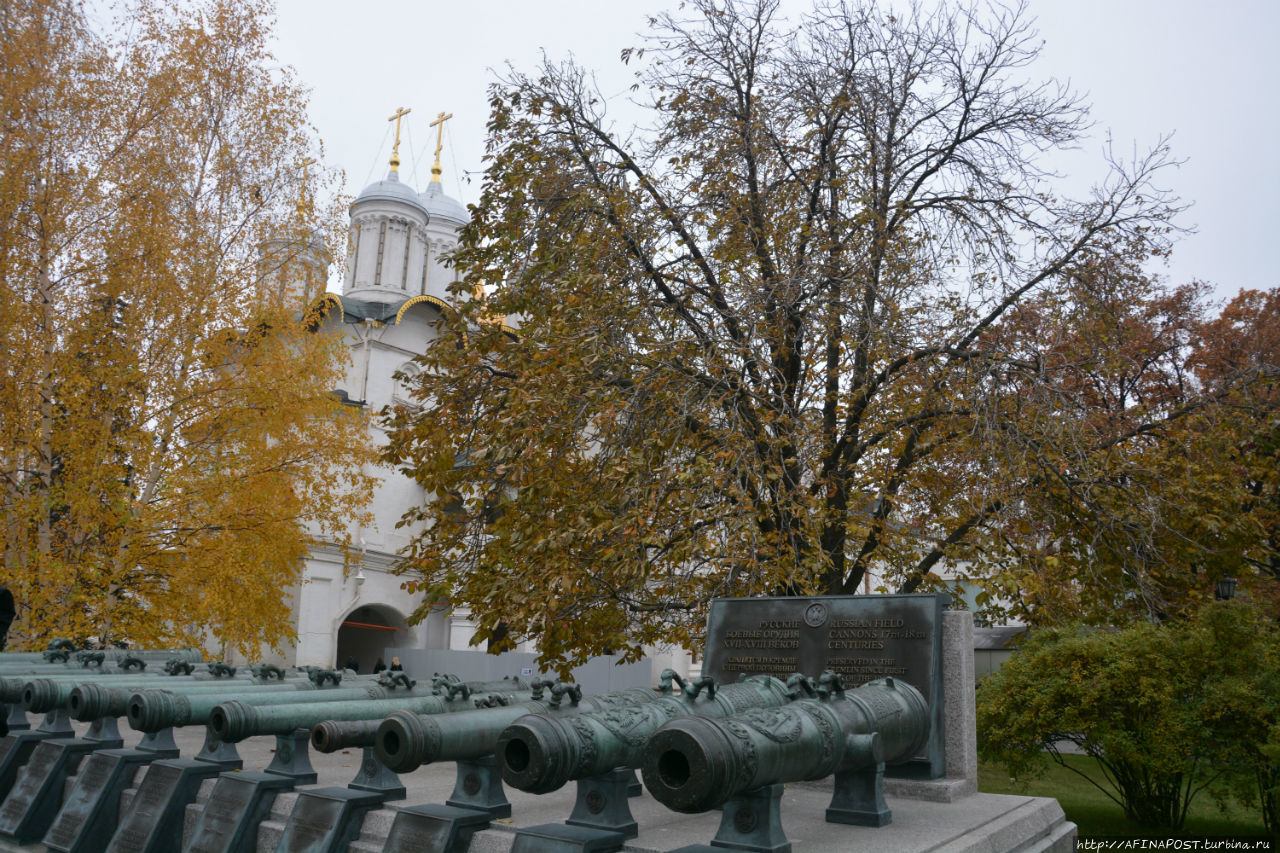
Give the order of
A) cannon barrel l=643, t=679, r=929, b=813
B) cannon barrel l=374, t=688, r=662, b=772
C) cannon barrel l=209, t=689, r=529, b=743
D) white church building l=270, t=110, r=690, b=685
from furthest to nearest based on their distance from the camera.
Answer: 1. white church building l=270, t=110, r=690, b=685
2. cannon barrel l=209, t=689, r=529, b=743
3. cannon barrel l=374, t=688, r=662, b=772
4. cannon barrel l=643, t=679, r=929, b=813

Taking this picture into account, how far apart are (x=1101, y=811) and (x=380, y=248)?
35.8 metres

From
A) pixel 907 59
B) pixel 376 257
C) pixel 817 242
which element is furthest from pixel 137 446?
pixel 376 257

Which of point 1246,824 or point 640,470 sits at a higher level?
point 640,470

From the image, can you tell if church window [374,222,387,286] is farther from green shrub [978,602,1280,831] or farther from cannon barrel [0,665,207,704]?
green shrub [978,602,1280,831]

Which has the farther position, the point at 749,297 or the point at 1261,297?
the point at 1261,297

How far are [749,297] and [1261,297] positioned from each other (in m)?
19.9

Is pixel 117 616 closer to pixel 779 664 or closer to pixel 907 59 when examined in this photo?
pixel 779 664

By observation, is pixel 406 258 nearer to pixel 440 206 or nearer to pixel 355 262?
pixel 355 262

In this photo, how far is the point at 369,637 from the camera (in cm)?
3806

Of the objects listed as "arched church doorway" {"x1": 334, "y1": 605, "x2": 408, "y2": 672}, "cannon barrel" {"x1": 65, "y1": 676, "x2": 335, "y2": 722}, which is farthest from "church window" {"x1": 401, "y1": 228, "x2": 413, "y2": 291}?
"cannon barrel" {"x1": 65, "y1": 676, "x2": 335, "y2": 722}

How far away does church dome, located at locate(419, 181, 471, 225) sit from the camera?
4653cm

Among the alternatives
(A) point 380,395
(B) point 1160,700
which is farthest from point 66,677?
(A) point 380,395

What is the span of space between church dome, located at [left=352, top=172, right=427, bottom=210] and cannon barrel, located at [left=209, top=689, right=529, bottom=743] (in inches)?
1485

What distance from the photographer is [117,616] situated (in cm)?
1148
